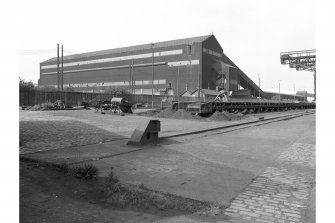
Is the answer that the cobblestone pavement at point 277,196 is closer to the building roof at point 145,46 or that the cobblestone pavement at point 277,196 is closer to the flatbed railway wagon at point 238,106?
the flatbed railway wagon at point 238,106

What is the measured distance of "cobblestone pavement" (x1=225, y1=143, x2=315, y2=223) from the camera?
3.41 m

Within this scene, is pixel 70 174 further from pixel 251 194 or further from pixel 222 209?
pixel 251 194

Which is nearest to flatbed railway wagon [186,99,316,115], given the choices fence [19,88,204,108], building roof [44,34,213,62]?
fence [19,88,204,108]

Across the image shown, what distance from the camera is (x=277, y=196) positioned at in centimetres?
411

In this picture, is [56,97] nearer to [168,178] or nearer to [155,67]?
[168,178]

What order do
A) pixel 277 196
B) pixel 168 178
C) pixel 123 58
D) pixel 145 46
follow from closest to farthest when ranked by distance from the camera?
1. pixel 277 196
2. pixel 168 178
3. pixel 145 46
4. pixel 123 58

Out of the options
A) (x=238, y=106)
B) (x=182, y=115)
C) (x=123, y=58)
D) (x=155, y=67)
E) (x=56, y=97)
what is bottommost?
(x=182, y=115)

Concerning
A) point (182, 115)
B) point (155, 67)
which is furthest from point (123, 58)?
point (182, 115)

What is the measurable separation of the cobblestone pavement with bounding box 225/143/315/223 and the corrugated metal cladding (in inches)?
2232

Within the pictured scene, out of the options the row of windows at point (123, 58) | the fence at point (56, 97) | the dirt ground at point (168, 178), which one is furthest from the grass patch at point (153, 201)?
the row of windows at point (123, 58)

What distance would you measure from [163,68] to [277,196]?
71.8m

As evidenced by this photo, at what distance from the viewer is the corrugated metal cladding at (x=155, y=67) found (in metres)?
69.7
